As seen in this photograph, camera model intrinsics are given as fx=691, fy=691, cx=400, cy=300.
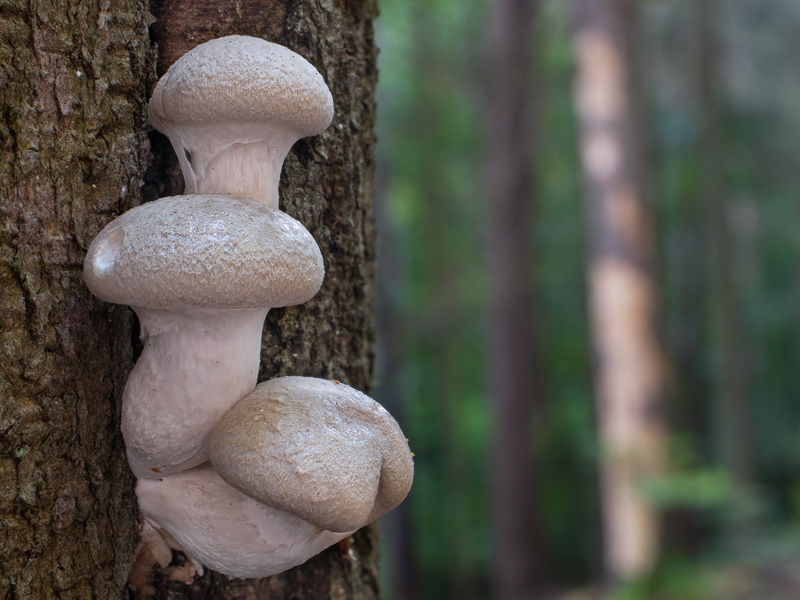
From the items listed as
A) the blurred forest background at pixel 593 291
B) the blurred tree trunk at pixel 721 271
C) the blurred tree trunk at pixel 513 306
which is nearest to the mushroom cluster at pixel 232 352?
the blurred forest background at pixel 593 291

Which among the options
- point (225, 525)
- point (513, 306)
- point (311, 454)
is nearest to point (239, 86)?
point (311, 454)

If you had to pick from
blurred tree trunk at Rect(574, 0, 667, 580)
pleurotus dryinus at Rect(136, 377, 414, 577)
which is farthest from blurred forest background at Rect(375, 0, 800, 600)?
pleurotus dryinus at Rect(136, 377, 414, 577)

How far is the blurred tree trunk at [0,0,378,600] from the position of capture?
120cm

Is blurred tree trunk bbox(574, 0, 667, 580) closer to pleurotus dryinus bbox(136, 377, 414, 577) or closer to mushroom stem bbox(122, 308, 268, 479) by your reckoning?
pleurotus dryinus bbox(136, 377, 414, 577)

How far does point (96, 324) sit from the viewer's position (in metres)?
1.28

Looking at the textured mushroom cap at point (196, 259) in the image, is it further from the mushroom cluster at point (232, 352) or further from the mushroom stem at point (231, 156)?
the mushroom stem at point (231, 156)

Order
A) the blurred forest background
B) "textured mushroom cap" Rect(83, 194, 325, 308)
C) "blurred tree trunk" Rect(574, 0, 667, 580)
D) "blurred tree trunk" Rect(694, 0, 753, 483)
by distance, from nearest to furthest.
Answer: "textured mushroom cap" Rect(83, 194, 325, 308) → "blurred tree trunk" Rect(574, 0, 667, 580) → the blurred forest background → "blurred tree trunk" Rect(694, 0, 753, 483)

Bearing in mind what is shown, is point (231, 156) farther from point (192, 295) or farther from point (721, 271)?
point (721, 271)

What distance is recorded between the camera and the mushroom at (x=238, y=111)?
1191mm

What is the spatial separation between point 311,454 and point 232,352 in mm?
253

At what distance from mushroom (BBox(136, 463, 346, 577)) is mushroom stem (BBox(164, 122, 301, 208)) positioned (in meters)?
0.54

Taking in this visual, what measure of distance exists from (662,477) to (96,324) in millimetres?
6006

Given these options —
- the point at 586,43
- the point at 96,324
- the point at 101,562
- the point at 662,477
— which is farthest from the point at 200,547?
the point at 586,43

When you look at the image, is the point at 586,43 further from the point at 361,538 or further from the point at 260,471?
the point at 260,471
